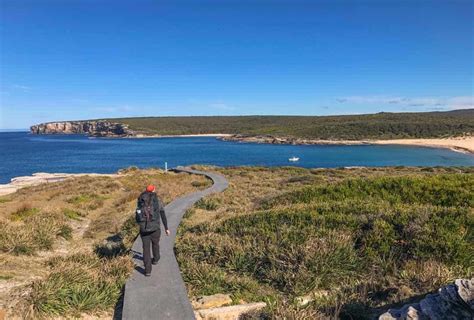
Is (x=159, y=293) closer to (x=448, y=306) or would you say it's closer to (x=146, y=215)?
(x=146, y=215)

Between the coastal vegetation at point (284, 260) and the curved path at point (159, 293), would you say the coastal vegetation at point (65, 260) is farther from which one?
the curved path at point (159, 293)

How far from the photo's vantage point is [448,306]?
4.75 m

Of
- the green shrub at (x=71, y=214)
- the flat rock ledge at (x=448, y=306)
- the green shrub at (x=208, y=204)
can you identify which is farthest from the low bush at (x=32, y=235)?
the flat rock ledge at (x=448, y=306)

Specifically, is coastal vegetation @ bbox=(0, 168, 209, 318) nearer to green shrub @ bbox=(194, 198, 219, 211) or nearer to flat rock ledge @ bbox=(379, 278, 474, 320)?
green shrub @ bbox=(194, 198, 219, 211)

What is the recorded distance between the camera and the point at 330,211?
1208cm

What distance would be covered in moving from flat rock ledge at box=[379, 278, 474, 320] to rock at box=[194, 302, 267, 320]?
7.95 ft

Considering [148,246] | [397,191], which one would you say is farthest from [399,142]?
[148,246]

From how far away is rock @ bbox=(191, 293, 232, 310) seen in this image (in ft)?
22.8

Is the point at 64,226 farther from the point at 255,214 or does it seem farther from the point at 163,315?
the point at 163,315

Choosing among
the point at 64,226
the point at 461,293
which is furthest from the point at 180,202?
the point at 461,293

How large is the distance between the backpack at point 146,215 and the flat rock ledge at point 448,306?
16.1 feet

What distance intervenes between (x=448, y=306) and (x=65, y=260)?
26.6 feet

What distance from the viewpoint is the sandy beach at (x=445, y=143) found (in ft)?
308

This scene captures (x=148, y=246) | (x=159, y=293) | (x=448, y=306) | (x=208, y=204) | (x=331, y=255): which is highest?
(x=448, y=306)
